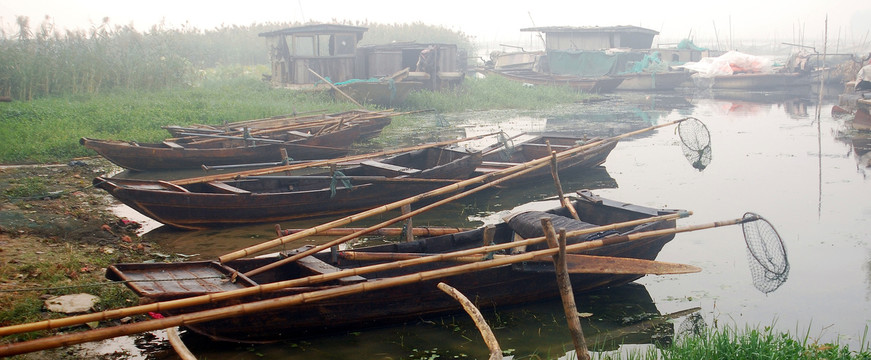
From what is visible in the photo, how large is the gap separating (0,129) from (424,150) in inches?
318

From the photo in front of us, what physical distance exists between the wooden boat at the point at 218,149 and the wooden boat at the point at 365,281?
5.87 m

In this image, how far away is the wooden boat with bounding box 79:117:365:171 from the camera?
38.8 feet

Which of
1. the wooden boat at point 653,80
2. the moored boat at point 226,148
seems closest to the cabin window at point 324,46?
the moored boat at point 226,148

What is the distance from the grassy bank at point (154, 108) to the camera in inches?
502

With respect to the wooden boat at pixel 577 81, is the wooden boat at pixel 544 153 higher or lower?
lower

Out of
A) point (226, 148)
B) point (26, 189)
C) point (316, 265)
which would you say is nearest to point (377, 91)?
point (226, 148)

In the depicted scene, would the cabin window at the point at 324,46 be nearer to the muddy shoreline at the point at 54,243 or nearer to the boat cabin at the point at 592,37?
the muddy shoreline at the point at 54,243

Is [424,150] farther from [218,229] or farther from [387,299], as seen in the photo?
[387,299]

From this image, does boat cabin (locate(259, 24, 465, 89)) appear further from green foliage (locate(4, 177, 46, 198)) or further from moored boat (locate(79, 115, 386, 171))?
green foliage (locate(4, 177, 46, 198))

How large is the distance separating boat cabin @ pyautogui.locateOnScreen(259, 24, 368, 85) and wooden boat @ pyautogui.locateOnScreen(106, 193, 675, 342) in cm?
1502

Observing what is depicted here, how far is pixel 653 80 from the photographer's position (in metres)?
30.4

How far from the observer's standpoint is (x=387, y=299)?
5688 mm

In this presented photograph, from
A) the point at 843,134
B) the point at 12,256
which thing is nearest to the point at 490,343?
the point at 12,256

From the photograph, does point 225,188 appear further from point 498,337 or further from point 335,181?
point 498,337
